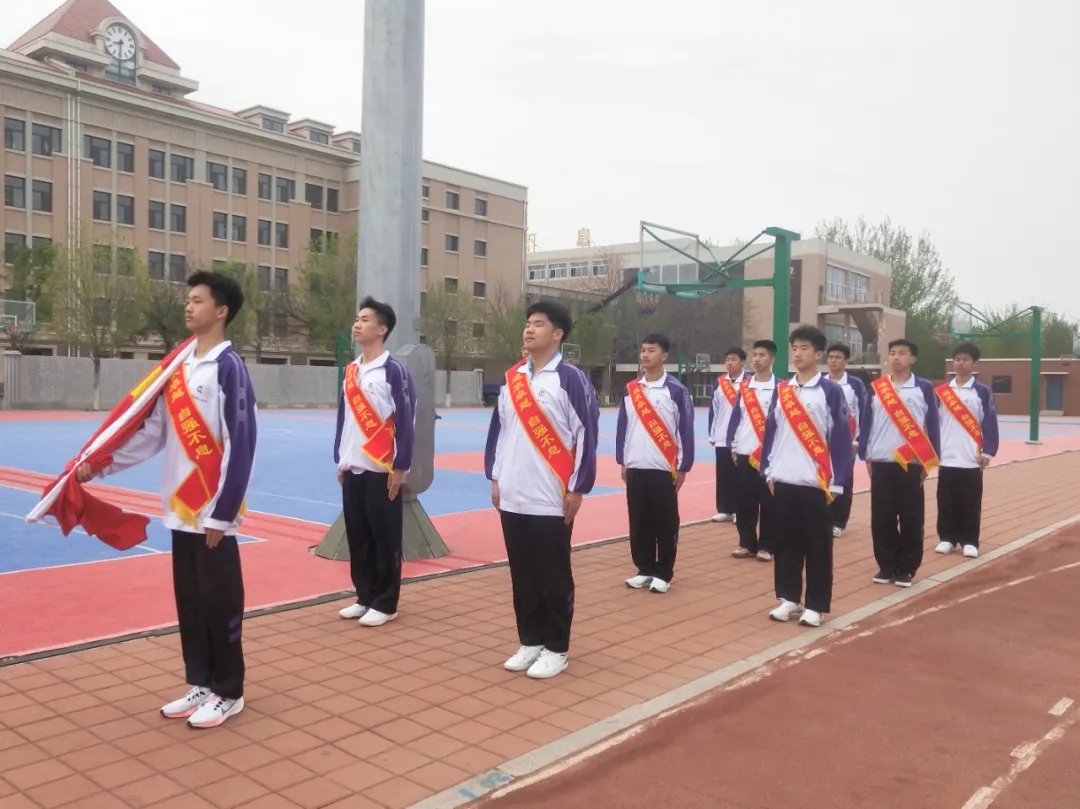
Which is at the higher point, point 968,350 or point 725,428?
point 968,350

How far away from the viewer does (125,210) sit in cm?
4072

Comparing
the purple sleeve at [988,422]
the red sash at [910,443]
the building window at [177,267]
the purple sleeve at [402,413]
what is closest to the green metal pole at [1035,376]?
the purple sleeve at [988,422]

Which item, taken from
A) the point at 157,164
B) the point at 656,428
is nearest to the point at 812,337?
the point at 656,428

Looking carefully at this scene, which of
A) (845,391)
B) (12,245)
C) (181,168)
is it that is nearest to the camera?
(845,391)

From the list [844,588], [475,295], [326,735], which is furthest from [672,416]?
[475,295]

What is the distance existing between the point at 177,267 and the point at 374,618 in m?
40.3

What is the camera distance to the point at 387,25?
745cm

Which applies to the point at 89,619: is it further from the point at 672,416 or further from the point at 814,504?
the point at 814,504

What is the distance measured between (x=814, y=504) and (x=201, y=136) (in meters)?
42.8

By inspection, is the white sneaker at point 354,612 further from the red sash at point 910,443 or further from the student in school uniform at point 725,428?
the student in school uniform at point 725,428

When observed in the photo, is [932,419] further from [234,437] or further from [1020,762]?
[234,437]

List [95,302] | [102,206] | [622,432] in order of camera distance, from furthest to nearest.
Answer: [102,206], [95,302], [622,432]

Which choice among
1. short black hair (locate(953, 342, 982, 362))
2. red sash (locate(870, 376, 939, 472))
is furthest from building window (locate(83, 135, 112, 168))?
red sash (locate(870, 376, 939, 472))

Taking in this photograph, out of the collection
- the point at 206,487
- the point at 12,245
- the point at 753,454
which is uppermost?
the point at 12,245
